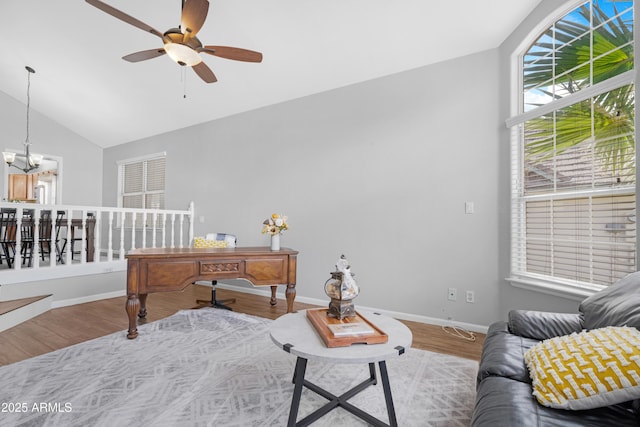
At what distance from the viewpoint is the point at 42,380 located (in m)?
1.94

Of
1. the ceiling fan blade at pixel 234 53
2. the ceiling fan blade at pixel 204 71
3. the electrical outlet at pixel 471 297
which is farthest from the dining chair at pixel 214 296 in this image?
the electrical outlet at pixel 471 297

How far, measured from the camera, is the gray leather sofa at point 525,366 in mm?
→ 963

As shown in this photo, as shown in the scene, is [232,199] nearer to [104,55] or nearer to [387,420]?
[104,55]

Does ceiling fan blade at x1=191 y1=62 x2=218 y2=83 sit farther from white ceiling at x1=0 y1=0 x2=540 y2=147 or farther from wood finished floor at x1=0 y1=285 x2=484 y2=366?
wood finished floor at x1=0 y1=285 x2=484 y2=366

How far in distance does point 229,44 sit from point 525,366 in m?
3.97

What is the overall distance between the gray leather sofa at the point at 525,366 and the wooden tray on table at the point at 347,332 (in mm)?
485

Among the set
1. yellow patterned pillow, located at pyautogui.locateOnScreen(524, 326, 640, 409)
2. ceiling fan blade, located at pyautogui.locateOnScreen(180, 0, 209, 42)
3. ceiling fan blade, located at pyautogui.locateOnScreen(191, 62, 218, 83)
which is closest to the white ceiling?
ceiling fan blade, located at pyautogui.locateOnScreen(191, 62, 218, 83)

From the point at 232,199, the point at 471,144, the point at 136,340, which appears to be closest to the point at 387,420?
the point at 136,340

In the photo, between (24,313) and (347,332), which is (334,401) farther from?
(24,313)

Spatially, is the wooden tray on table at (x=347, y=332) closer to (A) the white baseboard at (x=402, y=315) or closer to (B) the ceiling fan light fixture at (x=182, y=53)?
(A) the white baseboard at (x=402, y=315)

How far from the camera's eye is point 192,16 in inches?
79.9

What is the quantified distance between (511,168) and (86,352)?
402 cm

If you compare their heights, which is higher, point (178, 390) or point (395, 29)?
point (395, 29)

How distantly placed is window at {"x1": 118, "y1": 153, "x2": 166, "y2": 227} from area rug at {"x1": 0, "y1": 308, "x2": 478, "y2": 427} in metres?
3.82
